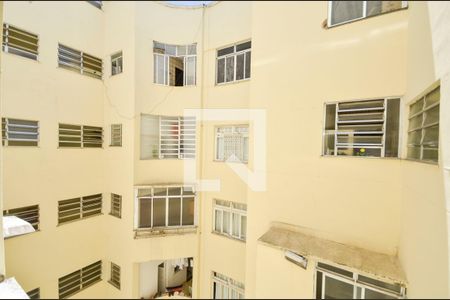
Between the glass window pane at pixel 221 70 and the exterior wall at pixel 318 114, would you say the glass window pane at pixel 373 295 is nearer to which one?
the exterior wall at pixel 318 114

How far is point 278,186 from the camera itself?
209 inches

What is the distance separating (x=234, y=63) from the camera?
6832 mm

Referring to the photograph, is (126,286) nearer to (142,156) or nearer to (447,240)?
(142,156)

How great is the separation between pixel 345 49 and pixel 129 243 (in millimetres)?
8249

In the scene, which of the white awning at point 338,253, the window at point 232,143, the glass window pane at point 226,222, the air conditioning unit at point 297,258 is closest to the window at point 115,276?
the glass window pane at point 226,222

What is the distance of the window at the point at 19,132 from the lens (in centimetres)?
559

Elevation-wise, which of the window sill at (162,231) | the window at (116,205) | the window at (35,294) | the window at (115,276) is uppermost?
the window at (116,205)

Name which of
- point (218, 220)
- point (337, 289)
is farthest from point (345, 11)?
point (218, 220)

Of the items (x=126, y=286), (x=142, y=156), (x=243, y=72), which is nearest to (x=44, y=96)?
(x=142, y=156)

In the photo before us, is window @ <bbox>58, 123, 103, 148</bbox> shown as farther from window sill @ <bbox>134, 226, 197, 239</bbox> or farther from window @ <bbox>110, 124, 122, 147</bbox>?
window sill @ <bbox>134, 226, 197, 239</bbox>

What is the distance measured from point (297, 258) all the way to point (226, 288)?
4.12 metres

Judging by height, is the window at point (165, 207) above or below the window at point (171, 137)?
below

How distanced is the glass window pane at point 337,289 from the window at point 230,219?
2882 mm

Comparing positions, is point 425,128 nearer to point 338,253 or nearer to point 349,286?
point 338,253
